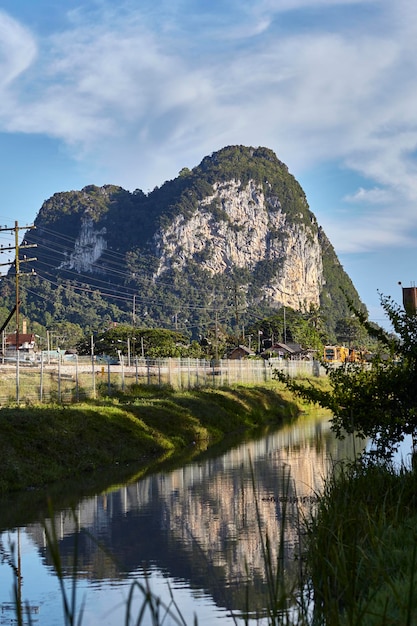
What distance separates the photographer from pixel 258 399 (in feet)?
160

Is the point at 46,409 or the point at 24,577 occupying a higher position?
the point at 46,409

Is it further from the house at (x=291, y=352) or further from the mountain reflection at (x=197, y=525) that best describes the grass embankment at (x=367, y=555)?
the house at (x=291, y=352)

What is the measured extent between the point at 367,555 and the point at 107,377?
39054 mm

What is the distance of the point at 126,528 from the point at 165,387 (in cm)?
2796

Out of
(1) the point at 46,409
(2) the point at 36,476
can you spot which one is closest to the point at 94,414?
(1) the point at 46,409

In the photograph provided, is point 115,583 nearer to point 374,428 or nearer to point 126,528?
point 126,528

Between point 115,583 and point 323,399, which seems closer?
point 115,583

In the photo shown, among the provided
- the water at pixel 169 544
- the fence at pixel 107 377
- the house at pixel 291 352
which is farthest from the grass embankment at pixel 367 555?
the house at pixel 291 352

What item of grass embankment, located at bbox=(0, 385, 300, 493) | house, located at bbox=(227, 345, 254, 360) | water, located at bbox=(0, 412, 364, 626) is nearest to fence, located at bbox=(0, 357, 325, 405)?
grass embankment, located at bbox=(0, 385, 300, 493)

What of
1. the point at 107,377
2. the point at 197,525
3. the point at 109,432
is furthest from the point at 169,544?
the point at 107,377

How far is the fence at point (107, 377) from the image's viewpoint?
3219cm

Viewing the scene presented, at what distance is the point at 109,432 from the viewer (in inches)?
1062

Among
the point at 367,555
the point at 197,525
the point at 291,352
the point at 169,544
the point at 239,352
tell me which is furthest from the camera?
the point at 291,352

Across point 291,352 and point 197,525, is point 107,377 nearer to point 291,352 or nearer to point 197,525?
point 197,525
